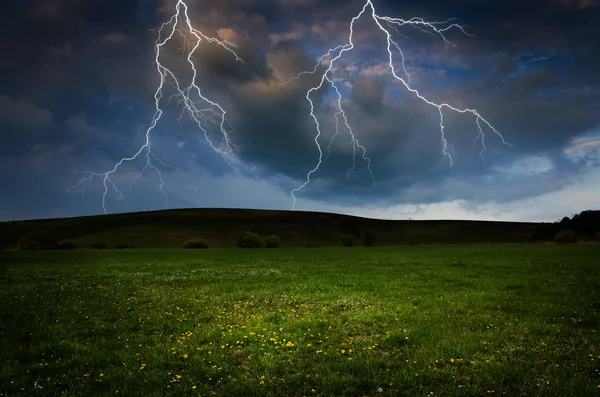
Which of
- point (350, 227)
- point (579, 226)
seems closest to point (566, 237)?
point (579, 226)

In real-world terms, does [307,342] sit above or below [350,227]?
below

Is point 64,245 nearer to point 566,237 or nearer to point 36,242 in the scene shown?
point 36,242

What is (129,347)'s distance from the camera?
8.66m

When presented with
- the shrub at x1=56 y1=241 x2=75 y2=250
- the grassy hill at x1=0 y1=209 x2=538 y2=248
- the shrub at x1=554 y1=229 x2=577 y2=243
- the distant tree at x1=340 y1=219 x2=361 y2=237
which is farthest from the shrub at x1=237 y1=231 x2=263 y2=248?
the distant tree at x1=340 y1=219 x2=361 y2=237

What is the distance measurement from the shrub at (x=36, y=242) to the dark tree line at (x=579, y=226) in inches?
3915

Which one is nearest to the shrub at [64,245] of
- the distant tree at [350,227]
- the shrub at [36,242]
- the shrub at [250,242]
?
the shrub at [36,242]

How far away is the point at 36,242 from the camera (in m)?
65.8

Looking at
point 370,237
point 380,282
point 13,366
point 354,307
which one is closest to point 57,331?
point 13,366

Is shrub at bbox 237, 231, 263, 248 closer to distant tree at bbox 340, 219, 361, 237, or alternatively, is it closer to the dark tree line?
distant tree at bbox 340, 219, 361, 237

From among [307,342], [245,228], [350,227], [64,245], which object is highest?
[245,228]

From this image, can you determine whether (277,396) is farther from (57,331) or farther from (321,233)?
(321,233)

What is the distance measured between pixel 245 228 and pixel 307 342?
110001 millimetres

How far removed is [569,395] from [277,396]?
4.84m

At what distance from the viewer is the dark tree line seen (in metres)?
71.1
